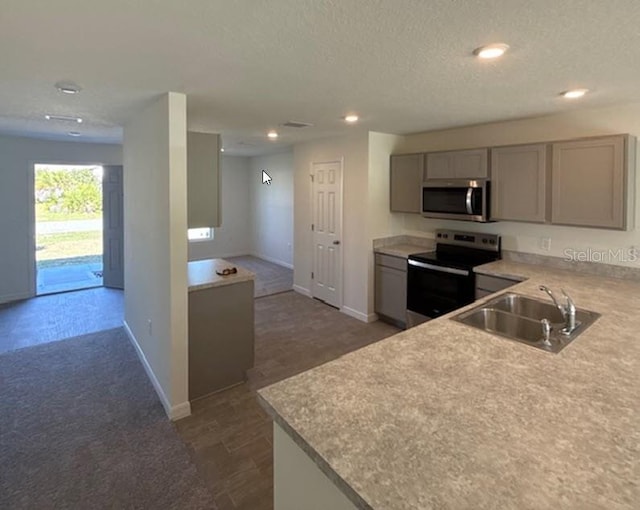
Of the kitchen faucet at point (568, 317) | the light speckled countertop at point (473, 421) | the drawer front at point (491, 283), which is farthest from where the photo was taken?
the drawer front at point (491, 283)

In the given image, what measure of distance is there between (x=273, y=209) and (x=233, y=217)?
121 cm

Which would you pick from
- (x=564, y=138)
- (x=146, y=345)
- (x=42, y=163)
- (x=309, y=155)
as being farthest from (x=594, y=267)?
(x=42, y=163)

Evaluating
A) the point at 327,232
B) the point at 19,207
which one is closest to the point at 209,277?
the point at 327,232

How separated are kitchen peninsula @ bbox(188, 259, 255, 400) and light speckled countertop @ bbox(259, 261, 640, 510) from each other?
1756 mm

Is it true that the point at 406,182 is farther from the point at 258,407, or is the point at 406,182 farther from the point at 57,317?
the point at 57,317

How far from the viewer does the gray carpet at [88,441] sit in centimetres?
207

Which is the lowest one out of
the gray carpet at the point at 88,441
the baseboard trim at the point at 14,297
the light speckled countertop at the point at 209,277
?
the gray carpet at the point at 88,441

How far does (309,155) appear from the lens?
553 cm

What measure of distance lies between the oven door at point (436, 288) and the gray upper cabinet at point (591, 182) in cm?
96

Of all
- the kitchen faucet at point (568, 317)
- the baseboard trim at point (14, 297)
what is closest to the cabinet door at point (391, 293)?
the kitchen faucet at point (568, 317)

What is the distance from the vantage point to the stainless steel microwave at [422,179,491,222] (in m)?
3.68

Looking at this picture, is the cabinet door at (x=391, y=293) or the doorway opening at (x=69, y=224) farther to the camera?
the doorway opening at (x=69, y=224)

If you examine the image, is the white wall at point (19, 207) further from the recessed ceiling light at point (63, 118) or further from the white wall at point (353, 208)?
the white wall at point (353, 208)

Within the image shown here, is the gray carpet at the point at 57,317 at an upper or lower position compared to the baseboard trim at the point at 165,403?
upper
